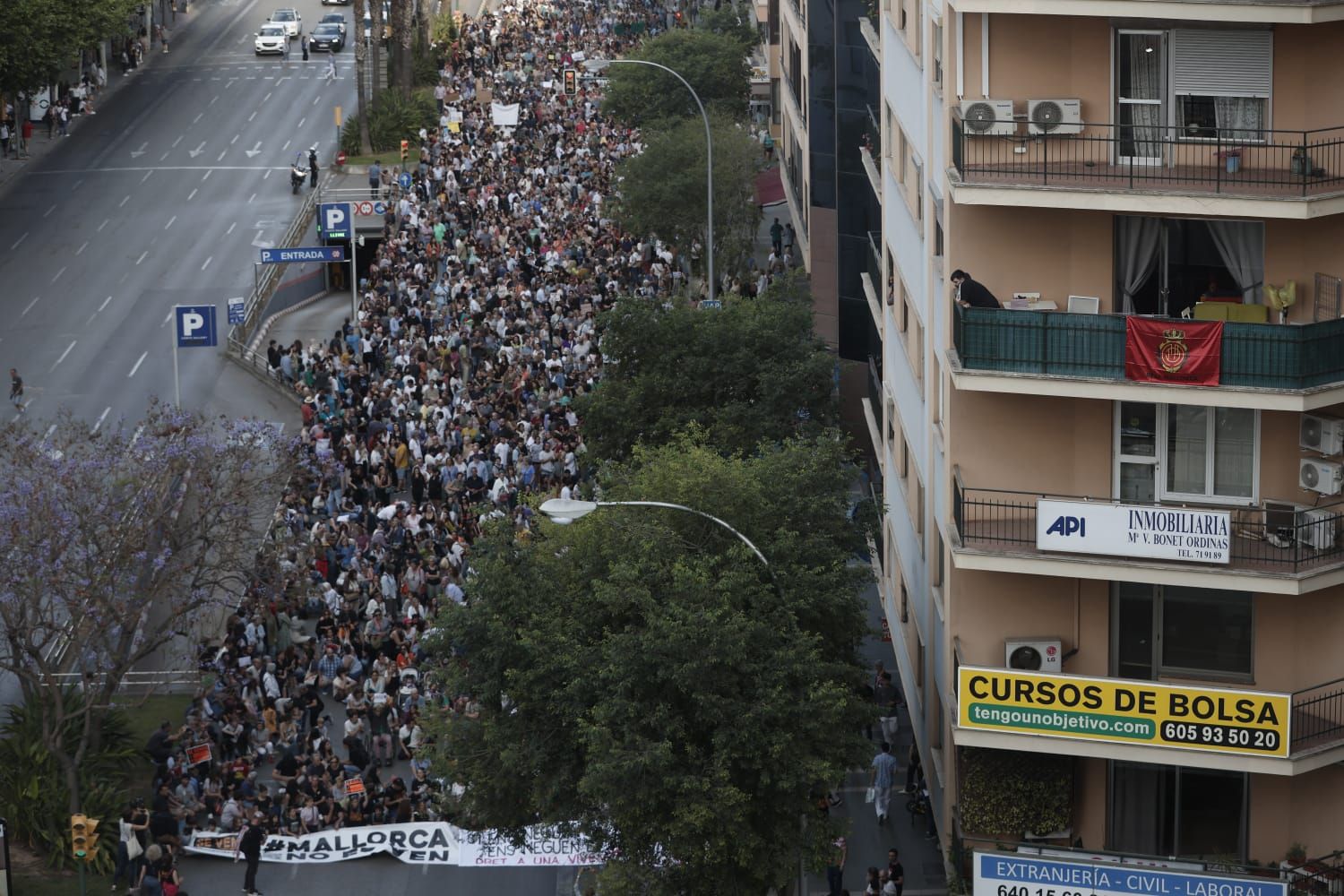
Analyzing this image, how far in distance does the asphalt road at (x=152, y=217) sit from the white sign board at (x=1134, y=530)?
120 ft

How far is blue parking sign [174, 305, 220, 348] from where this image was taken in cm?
5853

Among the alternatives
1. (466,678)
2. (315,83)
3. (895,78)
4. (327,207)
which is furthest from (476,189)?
(466,678)

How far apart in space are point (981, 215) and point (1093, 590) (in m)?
5.35

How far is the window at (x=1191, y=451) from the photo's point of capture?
3019 centimetres

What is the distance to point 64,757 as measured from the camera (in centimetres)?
3984

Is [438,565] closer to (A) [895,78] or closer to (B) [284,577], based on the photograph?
(B) [284,577]

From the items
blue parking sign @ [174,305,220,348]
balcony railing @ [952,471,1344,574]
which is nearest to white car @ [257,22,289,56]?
blue parking sign @ [174,305,220,348]

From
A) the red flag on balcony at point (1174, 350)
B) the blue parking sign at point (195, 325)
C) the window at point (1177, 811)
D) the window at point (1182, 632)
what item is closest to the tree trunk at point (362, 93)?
the blue parking sign at point (195, 325)

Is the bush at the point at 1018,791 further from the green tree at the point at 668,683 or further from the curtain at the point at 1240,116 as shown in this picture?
the curtain at the point at 1240,116

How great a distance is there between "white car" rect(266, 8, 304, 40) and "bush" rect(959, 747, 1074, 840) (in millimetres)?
85199

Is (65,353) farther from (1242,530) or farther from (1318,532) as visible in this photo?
(1318,532)

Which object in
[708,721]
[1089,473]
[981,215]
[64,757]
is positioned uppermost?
[981,215]

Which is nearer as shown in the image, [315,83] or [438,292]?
[438,292]

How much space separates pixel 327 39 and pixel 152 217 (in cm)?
2888
